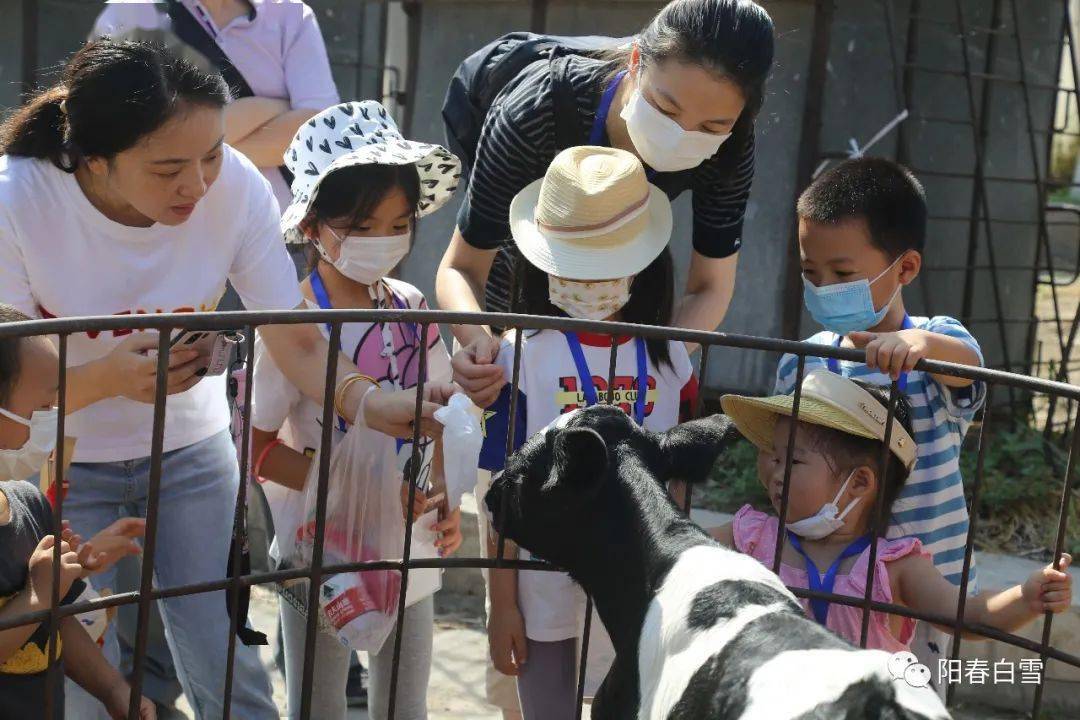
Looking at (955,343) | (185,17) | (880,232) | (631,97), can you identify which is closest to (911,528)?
(955,343)

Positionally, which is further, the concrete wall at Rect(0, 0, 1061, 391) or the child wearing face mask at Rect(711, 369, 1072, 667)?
the concrete wall at Rect(0, 0, 1061, 391)

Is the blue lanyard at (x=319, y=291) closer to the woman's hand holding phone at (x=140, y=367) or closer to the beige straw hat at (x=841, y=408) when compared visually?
the woman's hand holding phone at (x=140, y=367)

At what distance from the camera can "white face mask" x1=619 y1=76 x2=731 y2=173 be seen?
9.32 ft

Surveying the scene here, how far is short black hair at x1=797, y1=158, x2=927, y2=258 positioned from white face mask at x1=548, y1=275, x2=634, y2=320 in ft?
1.64

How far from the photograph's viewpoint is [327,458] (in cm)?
234

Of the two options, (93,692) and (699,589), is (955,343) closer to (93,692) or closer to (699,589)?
(699,589)

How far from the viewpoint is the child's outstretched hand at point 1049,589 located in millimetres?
2441

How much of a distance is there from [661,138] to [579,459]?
0.98 meters

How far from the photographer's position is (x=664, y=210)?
295 centimetres

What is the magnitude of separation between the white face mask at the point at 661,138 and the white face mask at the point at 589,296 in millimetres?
275

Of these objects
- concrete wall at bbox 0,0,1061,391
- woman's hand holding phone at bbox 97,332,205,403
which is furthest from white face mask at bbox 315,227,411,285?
concrete wall at bbox 0,0,1061,391

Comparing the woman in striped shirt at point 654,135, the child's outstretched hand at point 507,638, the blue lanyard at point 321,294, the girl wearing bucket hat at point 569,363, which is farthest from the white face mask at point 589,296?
the child's outstretched hand at point 507,638

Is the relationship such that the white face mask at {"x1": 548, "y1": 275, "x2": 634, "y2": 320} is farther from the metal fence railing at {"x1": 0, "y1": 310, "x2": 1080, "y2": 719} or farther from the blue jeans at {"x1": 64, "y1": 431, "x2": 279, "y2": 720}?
the blue jeans at {"x1": 64, "y1": 431, "x2": 279, "y2": 720}

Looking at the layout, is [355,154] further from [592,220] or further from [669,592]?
[669,592]
